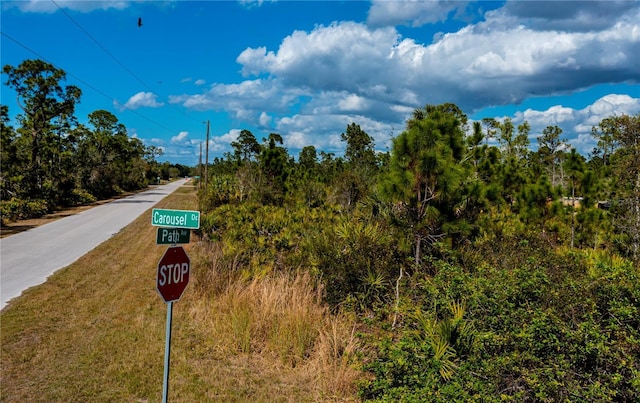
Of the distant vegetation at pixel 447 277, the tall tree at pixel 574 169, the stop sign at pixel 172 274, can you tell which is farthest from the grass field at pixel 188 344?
the tall tree at pixel 574 169

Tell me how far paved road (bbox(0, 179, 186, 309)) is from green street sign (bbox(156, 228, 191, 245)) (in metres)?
6.58

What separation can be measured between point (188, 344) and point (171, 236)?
325cm

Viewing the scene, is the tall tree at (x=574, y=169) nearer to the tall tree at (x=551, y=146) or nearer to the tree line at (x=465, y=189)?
the tree line at (x=465, y=189)

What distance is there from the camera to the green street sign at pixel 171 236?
4574 mm

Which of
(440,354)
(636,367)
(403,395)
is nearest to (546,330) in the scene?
(636,367)

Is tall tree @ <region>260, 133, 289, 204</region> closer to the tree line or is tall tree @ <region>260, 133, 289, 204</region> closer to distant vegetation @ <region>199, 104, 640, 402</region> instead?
the tree line

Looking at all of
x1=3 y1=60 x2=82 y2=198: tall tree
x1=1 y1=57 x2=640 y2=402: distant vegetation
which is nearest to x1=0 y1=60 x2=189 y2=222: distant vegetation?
x1=3 y1=60 x2=82 y2=198: tall tree

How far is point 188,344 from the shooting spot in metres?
7.20

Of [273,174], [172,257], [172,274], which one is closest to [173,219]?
[172,257]

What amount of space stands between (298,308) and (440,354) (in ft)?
10.7

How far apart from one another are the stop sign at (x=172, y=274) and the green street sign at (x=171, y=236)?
3.2 inches

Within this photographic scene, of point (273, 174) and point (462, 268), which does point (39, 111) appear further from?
point (462, 268)

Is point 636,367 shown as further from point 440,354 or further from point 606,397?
point 440,354

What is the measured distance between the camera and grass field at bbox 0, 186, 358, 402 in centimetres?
562
